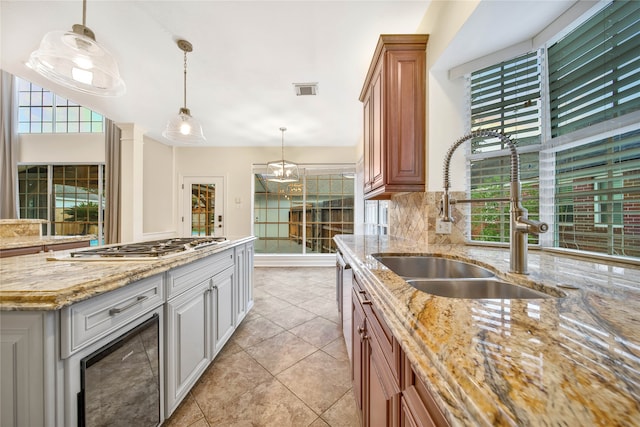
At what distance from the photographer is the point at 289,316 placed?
2.63 meters

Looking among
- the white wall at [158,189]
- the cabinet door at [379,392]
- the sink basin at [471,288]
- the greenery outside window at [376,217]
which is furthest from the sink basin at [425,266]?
the white wall at [158,189]

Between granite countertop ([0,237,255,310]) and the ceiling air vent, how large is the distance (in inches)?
91.0

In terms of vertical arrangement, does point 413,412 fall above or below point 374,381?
above

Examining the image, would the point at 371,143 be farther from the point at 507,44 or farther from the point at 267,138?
the point at 267,138

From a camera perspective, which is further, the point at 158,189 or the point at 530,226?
the point at 158,189

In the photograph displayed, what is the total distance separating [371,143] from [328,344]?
1.91 metres

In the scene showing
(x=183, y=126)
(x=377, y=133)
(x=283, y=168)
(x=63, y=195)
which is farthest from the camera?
(x=63, y=195)

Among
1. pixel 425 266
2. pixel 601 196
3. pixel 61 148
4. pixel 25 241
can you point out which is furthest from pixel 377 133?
pixel 61 148

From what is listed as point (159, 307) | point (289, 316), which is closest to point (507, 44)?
point (159, 307)

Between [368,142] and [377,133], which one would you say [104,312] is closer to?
[377,133]

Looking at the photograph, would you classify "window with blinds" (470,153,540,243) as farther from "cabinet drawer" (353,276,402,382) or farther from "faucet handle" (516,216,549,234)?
"cabinet drawer" (353,276,402,382)

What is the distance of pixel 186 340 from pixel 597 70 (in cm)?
259

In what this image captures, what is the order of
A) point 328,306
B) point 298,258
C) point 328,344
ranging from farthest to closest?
point 298,258, point 328,306, point 328,344

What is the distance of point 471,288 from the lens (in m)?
0.97
